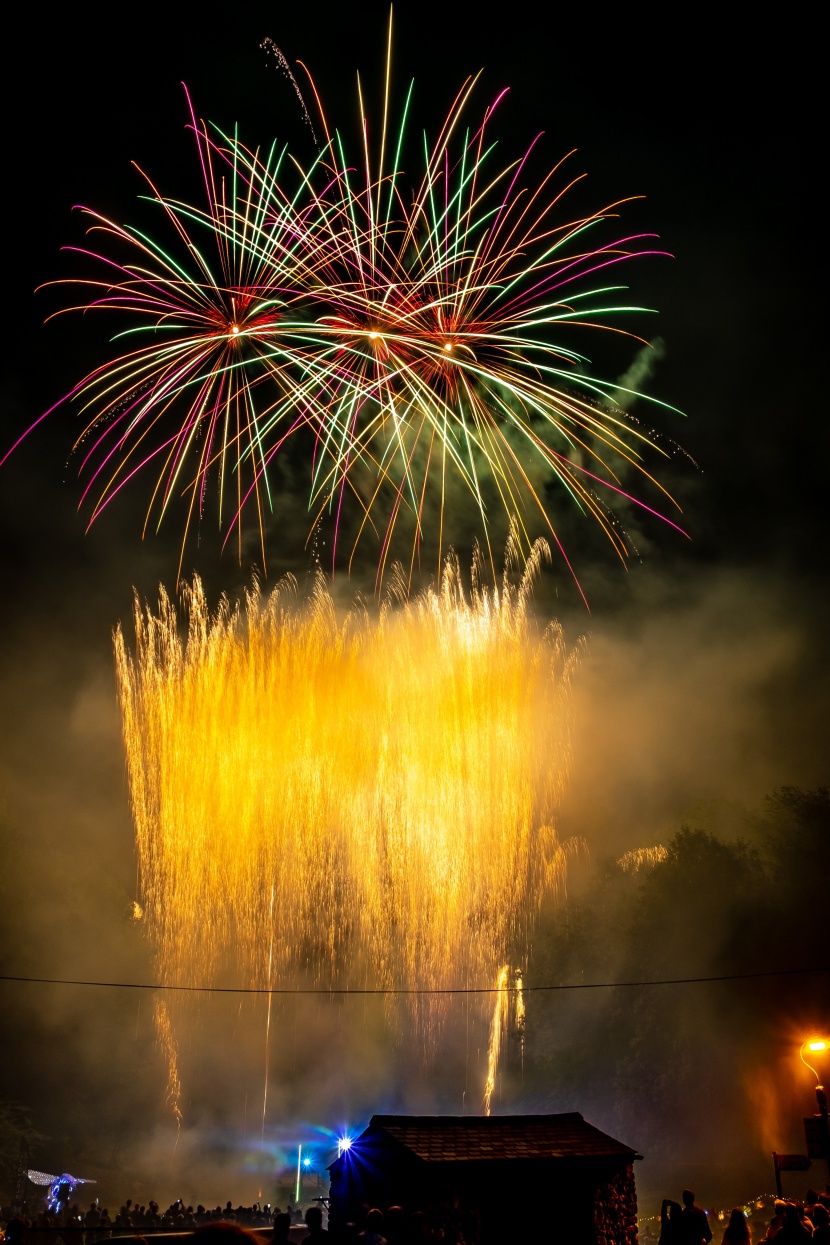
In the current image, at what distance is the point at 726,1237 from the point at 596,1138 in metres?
8.88

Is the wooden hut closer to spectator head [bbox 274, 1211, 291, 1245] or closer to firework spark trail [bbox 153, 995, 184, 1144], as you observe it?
spectator head [bbox 274, 1211, 291, 1245]

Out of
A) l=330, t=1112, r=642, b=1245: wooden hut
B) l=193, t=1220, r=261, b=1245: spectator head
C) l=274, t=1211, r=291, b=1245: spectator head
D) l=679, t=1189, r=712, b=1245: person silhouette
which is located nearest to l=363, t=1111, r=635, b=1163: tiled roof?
l=330, t=1112, r=642, b=1245: wooden hut

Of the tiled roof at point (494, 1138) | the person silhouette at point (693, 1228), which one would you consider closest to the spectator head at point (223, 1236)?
the person silhouette at point (693, 1228)

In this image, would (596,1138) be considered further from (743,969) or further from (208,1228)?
(743,969)

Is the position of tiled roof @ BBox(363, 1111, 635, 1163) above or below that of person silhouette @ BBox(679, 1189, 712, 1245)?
above

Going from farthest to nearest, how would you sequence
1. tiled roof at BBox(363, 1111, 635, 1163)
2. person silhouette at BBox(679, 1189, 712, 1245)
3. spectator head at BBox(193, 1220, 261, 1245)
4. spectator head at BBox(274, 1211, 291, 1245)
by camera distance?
tiled roof at BBox(363, 1111, 635, 1163), person silhouette at BBox(679, 1189, 712, 1245), spectator head at BBox(274, 1211, 291, 1245), spectator head at BBox(193, 1220, 261, 1245)

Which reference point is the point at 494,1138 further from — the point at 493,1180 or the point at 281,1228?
Result: the point at 281,1228

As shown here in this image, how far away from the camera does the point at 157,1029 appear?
54.0 m

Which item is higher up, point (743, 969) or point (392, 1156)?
point (743, 969)

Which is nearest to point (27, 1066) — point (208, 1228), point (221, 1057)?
point (221, 1057)

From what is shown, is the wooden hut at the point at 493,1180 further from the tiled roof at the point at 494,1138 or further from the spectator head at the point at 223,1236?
the spectator head at the point at 223,1236

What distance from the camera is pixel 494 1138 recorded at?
59.7 feet

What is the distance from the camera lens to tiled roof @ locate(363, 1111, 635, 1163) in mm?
17141

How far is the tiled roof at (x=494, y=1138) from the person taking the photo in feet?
56.2
